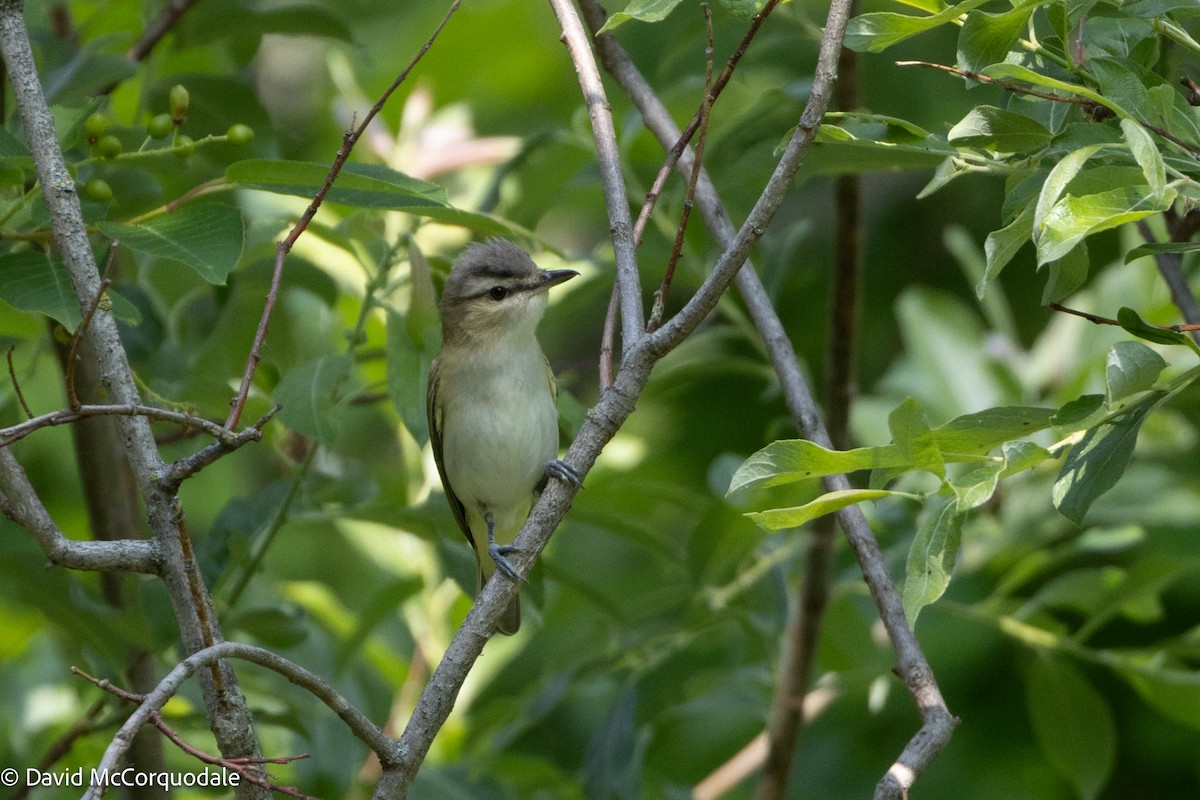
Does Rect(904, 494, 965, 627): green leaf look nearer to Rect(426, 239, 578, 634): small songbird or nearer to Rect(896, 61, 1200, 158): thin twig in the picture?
Rect(896, 61, 1200, 158): thin twig

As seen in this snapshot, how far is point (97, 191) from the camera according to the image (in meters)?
2.54

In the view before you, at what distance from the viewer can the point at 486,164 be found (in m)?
4.82

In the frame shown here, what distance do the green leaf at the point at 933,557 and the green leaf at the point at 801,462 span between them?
102 mm

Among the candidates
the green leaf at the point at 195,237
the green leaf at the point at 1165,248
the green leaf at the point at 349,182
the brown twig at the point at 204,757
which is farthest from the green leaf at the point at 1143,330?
the green leaf at the point at 195,237

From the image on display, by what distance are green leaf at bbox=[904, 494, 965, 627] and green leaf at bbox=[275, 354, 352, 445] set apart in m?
1.43

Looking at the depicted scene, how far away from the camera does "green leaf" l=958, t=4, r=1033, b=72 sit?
1839 mm

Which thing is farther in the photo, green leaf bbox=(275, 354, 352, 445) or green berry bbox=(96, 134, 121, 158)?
green leaf bbox=(275, 354, 352, 445)

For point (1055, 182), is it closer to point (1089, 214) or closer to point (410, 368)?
point (1089, 214)

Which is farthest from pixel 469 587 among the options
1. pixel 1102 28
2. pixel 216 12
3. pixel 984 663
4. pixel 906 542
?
pixel 984 663

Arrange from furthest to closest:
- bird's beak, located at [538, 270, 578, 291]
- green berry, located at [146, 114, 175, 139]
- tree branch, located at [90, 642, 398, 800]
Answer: bird's beak, located at [538, 270, 578, 291] → green berry, located at [146, 114, 175, 139] → tree branch, located at [90, 642, 398, 800]

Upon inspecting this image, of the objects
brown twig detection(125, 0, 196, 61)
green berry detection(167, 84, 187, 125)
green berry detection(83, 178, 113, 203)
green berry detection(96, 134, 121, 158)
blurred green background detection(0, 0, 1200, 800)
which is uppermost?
brown twig detection(125, 0, 196, 61)

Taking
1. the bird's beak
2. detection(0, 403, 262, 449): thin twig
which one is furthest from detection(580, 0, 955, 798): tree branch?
detection(0, 403, 262, 449): thin twig

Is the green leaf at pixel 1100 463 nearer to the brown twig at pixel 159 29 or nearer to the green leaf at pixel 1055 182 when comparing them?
the green leaf at pixel 1055 182

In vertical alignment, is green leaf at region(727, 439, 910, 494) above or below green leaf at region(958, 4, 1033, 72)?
below
